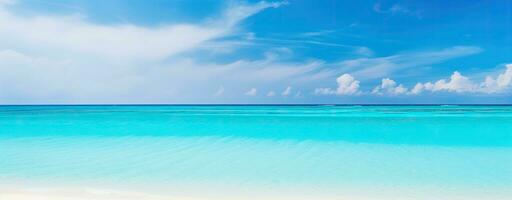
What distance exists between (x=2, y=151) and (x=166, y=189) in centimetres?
496

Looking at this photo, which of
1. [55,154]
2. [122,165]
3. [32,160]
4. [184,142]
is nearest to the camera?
[122,165]

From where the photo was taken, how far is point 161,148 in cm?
789

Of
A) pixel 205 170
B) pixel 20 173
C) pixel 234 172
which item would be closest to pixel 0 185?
pixel 20 173

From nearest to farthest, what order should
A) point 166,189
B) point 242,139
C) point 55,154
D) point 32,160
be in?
point 166,189
point 32,160
point 55,154
point 242,139

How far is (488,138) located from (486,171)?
5272mm

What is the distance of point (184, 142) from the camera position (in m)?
9.04

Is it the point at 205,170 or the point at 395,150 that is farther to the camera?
the point at 395,150

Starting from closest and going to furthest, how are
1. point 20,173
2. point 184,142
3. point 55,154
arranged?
1. point 20,173
2. point 55,154
3. point 184,142

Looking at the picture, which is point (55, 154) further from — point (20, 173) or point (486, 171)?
point (486, 171)

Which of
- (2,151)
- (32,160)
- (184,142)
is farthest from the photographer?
(184,142)

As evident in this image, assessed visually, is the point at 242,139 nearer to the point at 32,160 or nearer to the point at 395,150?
the point at 395,150

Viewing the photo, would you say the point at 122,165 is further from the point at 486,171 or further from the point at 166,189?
the point at 486,171

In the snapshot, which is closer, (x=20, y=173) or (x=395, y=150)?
(x=20, y=173)

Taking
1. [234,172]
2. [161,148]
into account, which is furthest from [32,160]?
[234,172]
